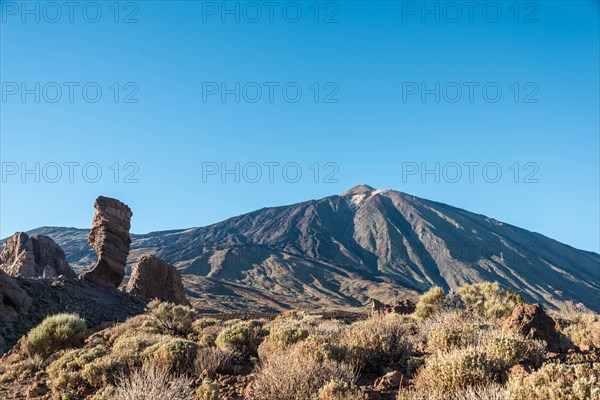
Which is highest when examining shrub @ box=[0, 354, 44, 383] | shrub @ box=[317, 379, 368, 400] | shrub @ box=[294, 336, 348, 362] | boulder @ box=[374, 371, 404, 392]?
shrub @ box=[294, 336, 348, 362]

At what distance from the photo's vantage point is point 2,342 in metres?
16.6

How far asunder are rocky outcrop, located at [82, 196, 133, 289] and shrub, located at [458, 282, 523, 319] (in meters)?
20.5

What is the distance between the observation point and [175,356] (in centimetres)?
898

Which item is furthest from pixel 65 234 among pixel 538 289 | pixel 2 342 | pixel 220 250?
pixel 2 342

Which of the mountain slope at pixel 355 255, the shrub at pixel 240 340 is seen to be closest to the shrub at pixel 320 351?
the shrub at pixel 240 340

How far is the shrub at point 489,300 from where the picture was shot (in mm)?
14825

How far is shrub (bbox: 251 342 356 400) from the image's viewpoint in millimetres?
6297

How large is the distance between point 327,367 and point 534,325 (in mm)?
4809

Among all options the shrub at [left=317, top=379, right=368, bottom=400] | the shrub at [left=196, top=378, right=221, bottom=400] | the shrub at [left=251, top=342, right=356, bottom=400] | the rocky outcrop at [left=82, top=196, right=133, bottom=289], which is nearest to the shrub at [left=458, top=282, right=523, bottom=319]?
the shrub at [left=251, top=342, right=356, bottom=400]

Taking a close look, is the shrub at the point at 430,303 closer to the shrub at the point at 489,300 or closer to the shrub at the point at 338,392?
the shrub at the point at 489,300

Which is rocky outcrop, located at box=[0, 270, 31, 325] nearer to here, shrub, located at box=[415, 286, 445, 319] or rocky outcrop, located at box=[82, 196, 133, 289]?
rocky outcrop, located at box=[82, 196, 133, 289]

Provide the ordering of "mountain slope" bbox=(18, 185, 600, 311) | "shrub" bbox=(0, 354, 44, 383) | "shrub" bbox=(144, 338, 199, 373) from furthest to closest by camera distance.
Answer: "mountain slope" bbox=(18, 185, 600, 311)
"shrub" bbox=(0, 354, 44, 383)
"shrub" bbox=(144, 338, 199, 373)

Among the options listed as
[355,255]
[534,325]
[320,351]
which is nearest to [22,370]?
[320,351]

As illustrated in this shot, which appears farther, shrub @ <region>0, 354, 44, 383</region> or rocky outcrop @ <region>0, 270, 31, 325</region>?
rocky outcrop @ <region>0, 270, 31, 325</region>
